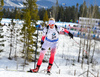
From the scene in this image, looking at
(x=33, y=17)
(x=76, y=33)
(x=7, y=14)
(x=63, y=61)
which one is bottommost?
(x=63, y=61)

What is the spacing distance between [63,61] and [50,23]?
21.4 meters

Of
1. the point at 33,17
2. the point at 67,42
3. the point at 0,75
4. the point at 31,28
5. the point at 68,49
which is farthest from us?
the point at 67,42

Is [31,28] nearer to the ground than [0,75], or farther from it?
farther from it

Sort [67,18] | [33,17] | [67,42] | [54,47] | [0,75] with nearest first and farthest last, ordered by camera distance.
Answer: [0,75] → [54,47] → [33,17] → [67,42] → [67,18]

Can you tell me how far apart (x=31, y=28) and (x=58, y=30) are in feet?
A: 48.4

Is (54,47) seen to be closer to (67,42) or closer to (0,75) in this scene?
(0,75)

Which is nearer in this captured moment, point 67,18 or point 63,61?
point 63,61

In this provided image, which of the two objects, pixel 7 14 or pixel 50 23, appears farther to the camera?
pixel 7 14

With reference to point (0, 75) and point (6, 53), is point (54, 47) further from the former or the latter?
point (6, 53)

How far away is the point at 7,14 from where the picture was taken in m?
82.9

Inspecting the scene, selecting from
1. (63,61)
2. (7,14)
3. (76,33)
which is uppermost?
(7,14)

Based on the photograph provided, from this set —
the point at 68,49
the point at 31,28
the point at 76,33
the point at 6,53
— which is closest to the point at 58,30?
the point at 31,28

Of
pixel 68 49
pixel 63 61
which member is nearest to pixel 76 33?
pixel 68 49

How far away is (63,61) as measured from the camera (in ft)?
87.8
